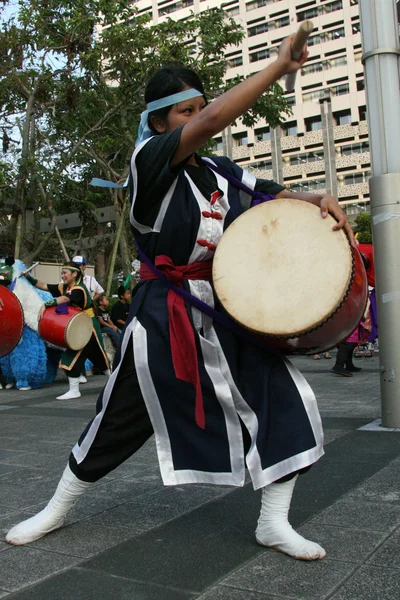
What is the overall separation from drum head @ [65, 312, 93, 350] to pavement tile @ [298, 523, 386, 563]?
550 centimetres

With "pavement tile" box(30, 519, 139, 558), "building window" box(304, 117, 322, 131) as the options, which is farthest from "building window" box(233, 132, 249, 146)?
"pavement tile" box(30, 519, 139, 558)

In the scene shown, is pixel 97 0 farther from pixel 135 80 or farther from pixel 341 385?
pixel 341 385

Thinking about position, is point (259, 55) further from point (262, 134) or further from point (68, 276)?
point (68, 276)

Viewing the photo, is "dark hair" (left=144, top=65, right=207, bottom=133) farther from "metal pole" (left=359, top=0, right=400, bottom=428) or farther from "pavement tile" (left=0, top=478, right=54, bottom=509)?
"metal pole" (left=359, top=0, right=400, bottom=428)

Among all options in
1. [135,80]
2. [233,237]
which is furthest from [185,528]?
[135,80]

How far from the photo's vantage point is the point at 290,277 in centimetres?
227

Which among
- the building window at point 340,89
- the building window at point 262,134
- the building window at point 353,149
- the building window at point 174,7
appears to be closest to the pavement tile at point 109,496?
the building window at point 353,149

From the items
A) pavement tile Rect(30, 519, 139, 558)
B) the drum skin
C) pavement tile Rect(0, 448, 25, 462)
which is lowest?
pavement tile Rect(0, 448, 25, 462)

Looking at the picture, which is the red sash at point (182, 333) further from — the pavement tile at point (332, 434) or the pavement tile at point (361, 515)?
the pavement tile at point (332, 434)

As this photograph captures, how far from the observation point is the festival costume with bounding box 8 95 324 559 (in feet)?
7.45

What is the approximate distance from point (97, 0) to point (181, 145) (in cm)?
1337

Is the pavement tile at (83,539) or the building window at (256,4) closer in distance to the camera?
the pavement tile at (83,539)

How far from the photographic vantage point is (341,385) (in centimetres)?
741

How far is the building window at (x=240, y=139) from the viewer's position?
77.1 metres
